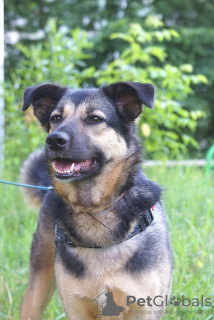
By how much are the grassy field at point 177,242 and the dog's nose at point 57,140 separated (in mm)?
1640

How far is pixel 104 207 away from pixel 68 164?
0.42 meters

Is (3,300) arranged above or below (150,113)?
below

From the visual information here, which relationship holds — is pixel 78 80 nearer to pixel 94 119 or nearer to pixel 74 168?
pixel 94 119

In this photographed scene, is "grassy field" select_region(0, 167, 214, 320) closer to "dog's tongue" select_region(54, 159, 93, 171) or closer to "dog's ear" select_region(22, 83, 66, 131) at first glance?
Answer: "dog's tongue" select_region(54, 159, 93, 171)

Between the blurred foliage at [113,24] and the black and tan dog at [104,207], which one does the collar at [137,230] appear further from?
the blurred foliage at [113,24]

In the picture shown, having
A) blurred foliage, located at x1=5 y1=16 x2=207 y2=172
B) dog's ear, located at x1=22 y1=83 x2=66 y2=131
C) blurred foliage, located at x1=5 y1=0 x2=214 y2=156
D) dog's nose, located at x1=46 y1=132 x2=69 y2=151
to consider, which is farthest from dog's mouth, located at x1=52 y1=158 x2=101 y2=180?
blurred foliage, located at x1=5 y1=0 x2=214 y2=156

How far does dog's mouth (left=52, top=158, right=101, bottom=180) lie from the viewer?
102 inches

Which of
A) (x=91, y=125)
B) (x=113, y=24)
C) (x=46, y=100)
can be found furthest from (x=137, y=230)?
(x=113, y=24)

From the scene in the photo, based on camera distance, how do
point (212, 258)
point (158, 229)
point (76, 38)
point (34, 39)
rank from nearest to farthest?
1. point (158, 229)
2. point (212, 258)
3. point (76, 38)
4. point (34, 39)

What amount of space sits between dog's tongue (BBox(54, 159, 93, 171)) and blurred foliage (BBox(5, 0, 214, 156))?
11.0m

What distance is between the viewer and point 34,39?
13.7 meters

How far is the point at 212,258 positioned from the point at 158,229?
123cm

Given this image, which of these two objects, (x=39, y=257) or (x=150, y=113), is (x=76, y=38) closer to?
(x=150, y=113)

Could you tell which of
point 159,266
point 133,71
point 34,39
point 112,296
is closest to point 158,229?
point 159,266
